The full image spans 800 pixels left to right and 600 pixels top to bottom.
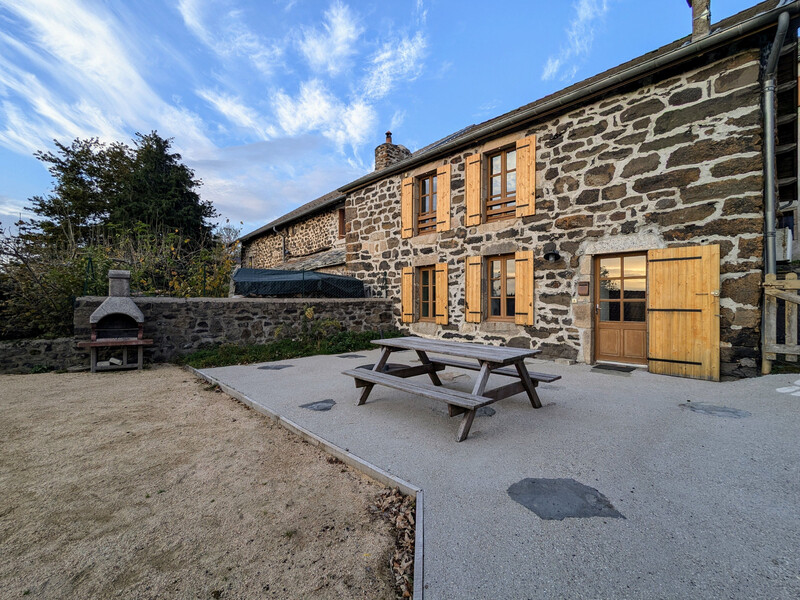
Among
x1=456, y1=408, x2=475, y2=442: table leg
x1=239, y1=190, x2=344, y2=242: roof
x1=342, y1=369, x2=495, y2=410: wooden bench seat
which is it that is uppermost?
x1=239, y1=190, x2=344, y2=242: roof

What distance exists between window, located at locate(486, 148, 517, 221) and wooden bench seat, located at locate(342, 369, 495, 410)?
15.9 ft

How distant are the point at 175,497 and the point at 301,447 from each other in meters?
0.92

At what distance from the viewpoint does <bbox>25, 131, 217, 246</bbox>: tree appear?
16.4 metres

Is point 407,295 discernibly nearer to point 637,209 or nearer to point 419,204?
point 419,204

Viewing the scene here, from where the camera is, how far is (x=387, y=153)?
1056 centimetres

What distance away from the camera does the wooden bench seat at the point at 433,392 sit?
2.65 m

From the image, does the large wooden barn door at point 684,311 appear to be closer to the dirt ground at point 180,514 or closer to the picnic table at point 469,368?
the picnic table at point 469,368

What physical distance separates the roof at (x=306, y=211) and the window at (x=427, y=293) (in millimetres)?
4600

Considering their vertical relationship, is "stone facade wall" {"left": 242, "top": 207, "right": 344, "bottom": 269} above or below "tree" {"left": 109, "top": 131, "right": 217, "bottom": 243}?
below

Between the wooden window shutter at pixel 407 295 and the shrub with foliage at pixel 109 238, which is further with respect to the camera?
the wooden window shutter at pixel 407 295

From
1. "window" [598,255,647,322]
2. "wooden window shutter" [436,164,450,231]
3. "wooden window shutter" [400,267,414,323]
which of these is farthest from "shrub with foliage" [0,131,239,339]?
"window" [598,255,647,322]

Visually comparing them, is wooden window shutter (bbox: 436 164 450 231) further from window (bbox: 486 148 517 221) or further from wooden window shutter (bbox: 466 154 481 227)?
window (bbox: 486 148 517 221)

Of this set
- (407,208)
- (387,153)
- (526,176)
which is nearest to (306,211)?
(387,153)

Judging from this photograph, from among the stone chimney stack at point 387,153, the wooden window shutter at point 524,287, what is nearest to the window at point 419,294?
the wooden window shutter at point 524,287
